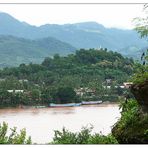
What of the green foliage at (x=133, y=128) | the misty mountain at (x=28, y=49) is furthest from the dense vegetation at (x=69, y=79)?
the green foliage at (x=133, y=128)

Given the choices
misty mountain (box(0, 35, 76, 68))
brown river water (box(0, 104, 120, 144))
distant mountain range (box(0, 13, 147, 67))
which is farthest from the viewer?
distant mountain range (box(0, 13, 147, 67))

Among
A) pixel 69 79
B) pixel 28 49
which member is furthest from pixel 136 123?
pixel 28 49

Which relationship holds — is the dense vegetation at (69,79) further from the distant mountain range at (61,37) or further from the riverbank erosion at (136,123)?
the riverbank erosion at (136,123)

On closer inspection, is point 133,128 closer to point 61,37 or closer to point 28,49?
point 28,49

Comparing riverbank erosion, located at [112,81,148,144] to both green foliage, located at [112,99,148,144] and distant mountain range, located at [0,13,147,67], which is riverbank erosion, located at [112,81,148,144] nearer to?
green foliage, located at [112,99,148,144]

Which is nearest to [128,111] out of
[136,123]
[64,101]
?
[136,123]

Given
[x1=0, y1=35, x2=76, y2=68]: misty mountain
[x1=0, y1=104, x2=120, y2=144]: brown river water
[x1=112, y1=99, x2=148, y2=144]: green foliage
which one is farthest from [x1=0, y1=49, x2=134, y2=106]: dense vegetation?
[x1=112, y1=99, x2=148, y2=144]: green foliage

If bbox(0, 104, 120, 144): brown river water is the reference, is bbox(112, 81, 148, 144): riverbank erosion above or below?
above
